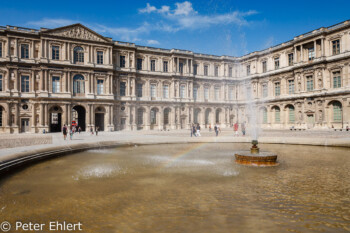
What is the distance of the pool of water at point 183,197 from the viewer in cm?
471

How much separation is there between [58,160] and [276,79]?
42.7 m

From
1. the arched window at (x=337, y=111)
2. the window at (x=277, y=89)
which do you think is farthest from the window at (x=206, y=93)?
the arched window at (x=337, y=111)

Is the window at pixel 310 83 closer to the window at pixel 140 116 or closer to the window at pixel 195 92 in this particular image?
the window at pixel 195 92

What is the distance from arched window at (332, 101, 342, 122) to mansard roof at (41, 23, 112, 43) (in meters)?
38.0

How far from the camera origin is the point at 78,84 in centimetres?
3809

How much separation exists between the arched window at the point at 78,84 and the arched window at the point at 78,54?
2.65 m

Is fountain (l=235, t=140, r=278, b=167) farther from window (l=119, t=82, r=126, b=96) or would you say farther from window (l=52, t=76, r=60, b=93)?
window (l=119, t=82, r=126, b=96)

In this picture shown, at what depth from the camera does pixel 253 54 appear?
49.0 meters

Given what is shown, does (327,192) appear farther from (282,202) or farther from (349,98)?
(349,98)

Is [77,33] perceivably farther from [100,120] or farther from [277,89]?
[277,89]

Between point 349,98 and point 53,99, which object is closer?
point 349,98

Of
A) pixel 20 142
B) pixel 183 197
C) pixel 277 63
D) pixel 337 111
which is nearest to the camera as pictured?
pixel 183 197

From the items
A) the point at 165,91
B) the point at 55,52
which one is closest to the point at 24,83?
the point at 55,52

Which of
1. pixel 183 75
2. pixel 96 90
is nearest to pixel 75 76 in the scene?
pixel 96 90
